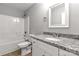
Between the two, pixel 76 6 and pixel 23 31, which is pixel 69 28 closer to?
pixel 76 6

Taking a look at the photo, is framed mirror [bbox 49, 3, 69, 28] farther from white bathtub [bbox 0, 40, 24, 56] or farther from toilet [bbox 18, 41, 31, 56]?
white bathtub [bbox 0, 40, 24, 56]

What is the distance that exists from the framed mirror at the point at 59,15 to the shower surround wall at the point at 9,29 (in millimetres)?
1640

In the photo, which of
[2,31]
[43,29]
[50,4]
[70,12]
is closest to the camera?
[70,12]

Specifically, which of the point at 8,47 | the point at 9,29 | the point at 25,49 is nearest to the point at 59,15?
the point at 25,49

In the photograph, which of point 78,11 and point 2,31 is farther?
point 2,31

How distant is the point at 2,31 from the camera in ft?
7.57

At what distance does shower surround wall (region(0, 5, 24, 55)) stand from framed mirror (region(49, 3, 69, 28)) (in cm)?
164

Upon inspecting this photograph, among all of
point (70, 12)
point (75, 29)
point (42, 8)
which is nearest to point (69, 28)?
point (75, 29)

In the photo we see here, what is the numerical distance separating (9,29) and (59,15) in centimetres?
193

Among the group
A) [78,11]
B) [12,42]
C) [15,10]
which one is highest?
[15,10]

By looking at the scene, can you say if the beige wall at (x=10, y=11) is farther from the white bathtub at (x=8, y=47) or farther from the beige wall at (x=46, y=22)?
the white bathtub at (x=8, y=47)

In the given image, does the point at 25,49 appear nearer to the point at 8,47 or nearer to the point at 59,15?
the point at 8,47

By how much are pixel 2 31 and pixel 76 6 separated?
2384 millimetres

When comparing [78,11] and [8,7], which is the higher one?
[8,7]
